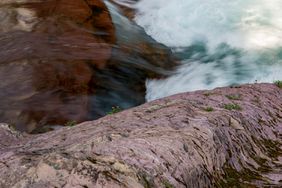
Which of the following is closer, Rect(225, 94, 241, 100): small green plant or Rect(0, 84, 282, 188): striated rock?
Rect(0, 84, 282, 188): striated rock

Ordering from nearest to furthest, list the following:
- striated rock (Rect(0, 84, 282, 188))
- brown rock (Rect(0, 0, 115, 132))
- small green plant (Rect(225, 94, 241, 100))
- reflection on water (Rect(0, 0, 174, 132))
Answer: striated rock (Rect(0, 84, 282, 188))
small green plant (Rect(225, 94, 241, 100))
brown rock (Rect(0, 0, 115, 132))
reflection on water (Rect(0, 0, 174, 132))

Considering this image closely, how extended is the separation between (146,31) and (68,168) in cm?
1577

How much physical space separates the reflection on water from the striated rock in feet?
9.60

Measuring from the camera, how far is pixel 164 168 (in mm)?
5543

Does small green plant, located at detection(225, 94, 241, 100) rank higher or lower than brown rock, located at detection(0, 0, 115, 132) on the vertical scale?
higher

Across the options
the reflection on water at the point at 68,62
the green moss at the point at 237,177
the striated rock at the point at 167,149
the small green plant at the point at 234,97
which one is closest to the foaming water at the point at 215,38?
the reflection on water at the point at 68,62

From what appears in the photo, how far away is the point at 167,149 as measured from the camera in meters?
5.93

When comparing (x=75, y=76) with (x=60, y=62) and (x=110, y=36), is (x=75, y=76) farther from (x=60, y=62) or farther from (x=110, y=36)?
(x=110, y=36)

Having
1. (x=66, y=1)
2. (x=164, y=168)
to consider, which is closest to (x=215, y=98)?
(x=164, y=168)

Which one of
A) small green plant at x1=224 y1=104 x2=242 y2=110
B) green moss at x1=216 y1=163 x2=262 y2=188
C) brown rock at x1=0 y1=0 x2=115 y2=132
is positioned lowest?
brown rock at x1=0 y1=0 x2=115 y2=132

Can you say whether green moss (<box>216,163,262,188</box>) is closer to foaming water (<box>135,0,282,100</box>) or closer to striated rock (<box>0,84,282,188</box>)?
striated rock (<box>0,84,282,188</box>)

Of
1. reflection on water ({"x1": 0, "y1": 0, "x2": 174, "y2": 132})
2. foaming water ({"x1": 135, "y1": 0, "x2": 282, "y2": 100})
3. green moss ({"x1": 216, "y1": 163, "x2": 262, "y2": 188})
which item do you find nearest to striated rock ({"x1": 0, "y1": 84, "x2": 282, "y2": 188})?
green moss ({"x1": 216, "y1": 163, "x2": 262, "y2": 188})

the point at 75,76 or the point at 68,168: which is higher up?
the point at 68,168

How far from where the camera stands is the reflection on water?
11898 millimetres
